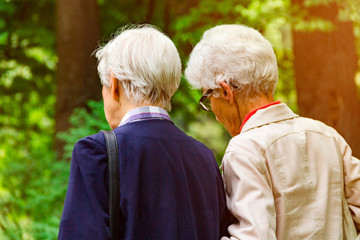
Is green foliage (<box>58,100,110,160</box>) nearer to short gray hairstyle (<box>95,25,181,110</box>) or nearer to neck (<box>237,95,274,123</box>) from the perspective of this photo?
neck (<box>237,95,274,123</box>)

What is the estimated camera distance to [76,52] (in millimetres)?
6910

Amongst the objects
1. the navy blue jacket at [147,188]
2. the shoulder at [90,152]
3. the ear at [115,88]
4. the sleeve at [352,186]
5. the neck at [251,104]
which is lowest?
the sleeve at [352,186]

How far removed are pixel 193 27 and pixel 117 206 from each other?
471cm

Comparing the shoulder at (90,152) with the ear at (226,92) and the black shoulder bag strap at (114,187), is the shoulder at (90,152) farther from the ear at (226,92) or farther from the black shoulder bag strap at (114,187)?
the ear at (226,92)

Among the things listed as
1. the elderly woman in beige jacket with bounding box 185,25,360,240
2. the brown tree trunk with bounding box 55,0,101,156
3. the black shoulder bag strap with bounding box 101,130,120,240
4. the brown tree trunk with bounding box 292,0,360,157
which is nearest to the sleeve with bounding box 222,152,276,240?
the elderly woman in beige jacket with bounding box 185,25,360,240

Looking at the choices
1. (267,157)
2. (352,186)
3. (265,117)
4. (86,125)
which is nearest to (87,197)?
(267,157)

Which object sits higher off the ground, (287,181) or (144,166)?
(144,166)

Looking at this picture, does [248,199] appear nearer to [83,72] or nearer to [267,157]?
[267,157]

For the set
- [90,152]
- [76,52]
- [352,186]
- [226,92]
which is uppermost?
[76,52]

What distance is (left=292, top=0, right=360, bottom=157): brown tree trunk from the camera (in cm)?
600

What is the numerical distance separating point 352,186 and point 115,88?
3.64ft

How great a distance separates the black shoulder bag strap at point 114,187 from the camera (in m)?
1.81

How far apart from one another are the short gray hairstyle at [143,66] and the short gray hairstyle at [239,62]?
0.31 m

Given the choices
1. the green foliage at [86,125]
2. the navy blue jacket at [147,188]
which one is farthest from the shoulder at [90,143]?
the green foliage at [86,125]
